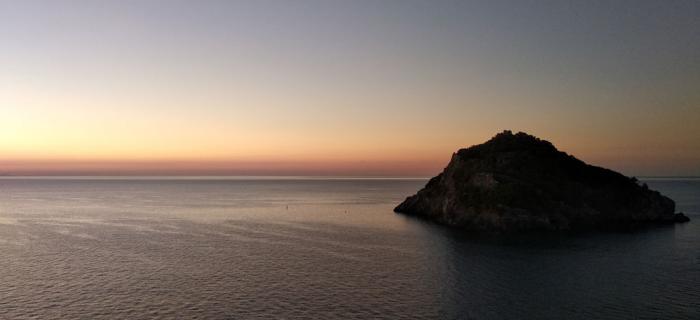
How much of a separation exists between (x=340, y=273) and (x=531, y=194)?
2925 inches

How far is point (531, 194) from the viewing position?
424ft

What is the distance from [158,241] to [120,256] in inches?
763

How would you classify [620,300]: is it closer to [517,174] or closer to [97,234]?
[517,174]

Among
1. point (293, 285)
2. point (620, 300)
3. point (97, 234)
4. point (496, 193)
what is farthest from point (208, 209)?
point (620, 300)

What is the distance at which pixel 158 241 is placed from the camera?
11094cm

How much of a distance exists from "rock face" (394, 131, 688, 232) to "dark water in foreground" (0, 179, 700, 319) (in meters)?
11.7

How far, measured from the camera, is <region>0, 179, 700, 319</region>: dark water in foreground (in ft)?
192

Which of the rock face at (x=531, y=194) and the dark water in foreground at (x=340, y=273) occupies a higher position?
the rock face at (x=531, y=194)

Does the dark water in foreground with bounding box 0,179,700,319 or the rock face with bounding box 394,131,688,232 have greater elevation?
the rock face with bounding box 394,131,688,232

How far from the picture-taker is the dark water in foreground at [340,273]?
58.6 m

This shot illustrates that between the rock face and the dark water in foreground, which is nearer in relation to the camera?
the dark water in foreground

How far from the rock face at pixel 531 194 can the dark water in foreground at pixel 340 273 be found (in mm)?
11712

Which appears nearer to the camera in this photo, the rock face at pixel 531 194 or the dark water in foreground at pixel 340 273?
the dark water in foreground at pixel 340 273

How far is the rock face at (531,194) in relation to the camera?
12644cm
